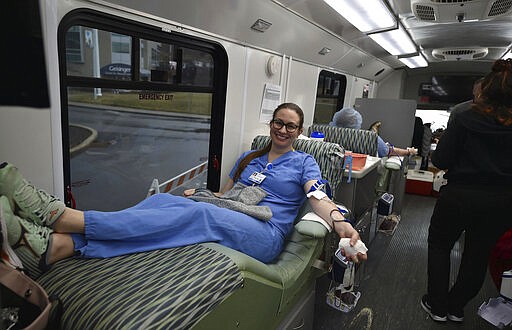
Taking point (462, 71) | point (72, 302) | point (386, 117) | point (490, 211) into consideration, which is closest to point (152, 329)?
point (72, 302)

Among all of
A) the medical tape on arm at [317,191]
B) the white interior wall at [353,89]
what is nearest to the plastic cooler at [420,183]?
the white interior wall at [353,89]

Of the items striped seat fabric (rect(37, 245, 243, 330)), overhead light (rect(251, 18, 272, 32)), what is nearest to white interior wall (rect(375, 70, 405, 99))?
overhead light (rect(251, 18, 272, 32))

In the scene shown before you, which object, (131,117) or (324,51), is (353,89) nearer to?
(324,51)

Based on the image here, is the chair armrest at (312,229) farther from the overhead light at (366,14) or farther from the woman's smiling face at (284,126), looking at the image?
the overhead light at (366,14)

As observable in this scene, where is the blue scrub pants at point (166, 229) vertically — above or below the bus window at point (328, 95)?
below

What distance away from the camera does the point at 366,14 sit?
3.10m

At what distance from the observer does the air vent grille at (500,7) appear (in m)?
2.79

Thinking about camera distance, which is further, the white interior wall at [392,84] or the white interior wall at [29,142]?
the white interior wall at [392,84]

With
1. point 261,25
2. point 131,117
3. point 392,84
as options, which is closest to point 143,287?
point 261,25

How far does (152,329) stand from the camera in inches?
38.8

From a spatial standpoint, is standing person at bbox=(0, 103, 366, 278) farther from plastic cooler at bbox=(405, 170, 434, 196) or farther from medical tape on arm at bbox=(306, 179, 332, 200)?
plastic cooler at bbox=(405, 170, 434, 196)

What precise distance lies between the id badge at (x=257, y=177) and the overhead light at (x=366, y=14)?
1596mm

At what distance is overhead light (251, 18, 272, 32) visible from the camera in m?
2.65

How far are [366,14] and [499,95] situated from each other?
165 cm
